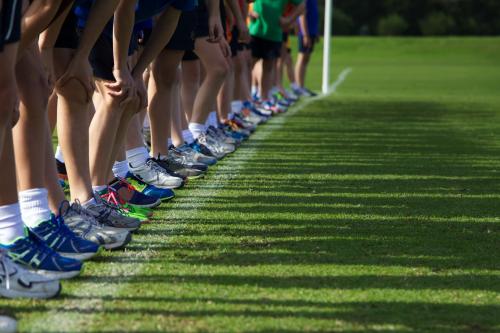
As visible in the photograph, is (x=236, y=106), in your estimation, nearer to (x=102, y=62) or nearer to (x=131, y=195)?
(x=131, y=195)

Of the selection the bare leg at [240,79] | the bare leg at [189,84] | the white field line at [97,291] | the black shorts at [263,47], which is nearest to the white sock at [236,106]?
the bare leg at [240,79]

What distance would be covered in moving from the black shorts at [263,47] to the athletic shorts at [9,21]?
9.40 metres

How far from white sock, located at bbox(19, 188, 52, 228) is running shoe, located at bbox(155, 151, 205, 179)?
7.74ft

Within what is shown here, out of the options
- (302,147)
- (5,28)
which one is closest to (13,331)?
(5,28)

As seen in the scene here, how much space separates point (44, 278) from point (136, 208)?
5.20 feet

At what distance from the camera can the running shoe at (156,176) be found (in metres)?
6.47

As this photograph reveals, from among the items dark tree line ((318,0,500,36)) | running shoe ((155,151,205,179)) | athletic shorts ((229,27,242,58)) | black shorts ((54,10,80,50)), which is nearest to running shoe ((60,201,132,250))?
black shorts ((54,10,80,50))

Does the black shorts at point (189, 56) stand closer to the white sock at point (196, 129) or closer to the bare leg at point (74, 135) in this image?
the white sock at point (196, 129)

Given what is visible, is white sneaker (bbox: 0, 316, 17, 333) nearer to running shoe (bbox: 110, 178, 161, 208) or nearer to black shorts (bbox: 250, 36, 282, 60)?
running shoe (bbox: 110, 178, 161, 208)

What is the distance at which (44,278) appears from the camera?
378 centimetres

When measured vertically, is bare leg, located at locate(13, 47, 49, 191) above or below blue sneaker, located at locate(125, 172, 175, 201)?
above

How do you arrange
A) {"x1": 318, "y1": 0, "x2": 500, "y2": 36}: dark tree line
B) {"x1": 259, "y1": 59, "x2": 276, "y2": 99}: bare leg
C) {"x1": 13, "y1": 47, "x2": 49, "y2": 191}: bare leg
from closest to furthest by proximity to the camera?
{"x1": 13, "y1": 47, "x2": 49, "y2": 191}: bare leg
{"x1": 259, "y1": 59, "x2": 276, "y2": 99}: bare leg
{"x1": 318, "y1": 0, "x2": 500, "y2": 36}: dark tree line

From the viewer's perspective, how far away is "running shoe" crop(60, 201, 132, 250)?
4.58 meters

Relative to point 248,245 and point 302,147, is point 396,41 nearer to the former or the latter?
point 302,147
